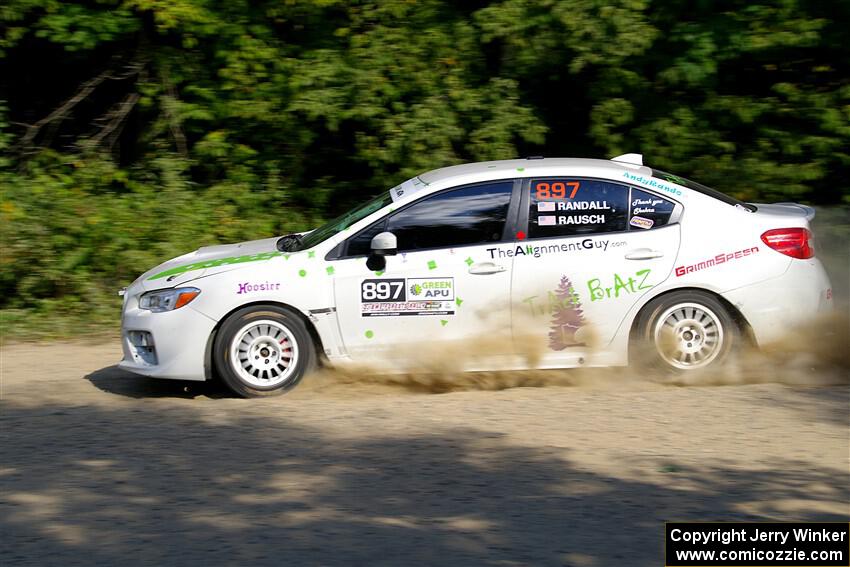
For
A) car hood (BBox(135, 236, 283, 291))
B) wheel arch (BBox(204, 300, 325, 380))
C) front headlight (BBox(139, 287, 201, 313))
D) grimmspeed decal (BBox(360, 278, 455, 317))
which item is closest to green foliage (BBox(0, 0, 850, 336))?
car hood (BBox(135, 236, 283, 291))

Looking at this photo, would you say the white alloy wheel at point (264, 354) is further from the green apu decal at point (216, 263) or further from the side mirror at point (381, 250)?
the side mirror at point (381, 250)

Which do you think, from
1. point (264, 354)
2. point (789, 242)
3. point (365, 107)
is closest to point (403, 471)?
point (264, 354)

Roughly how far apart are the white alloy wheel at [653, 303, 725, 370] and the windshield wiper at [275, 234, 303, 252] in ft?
9.21

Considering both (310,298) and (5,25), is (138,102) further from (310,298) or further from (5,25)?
(310,298)

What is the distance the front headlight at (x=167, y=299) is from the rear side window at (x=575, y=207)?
101 inches

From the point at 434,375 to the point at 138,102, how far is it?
8366 mm

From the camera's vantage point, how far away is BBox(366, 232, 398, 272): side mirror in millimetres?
7512

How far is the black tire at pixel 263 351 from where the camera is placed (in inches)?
297

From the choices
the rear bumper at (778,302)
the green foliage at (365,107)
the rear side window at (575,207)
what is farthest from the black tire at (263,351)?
the green foliage at (365,107)

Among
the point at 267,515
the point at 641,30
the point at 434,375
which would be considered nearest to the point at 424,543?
the point at 267,515

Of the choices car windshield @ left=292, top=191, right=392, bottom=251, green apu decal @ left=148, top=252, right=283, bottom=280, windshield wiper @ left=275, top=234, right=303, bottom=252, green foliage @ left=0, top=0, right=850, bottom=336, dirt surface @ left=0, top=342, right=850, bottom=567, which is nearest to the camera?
dirt surface @ left=0, top=342, right=850, bottom=567

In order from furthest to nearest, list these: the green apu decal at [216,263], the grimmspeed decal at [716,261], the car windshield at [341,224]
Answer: the car windshield at [341,224]
the green apu decal at [216,263]
the grimmspeed decal at [716,261]

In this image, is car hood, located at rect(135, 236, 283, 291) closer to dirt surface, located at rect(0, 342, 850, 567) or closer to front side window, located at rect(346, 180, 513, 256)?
front side window, located at rect(346, 180, 513, 256)

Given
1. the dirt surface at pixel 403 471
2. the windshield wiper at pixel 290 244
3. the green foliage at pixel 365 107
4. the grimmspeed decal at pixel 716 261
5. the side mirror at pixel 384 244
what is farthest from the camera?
the green foliage at pixel 365 107
